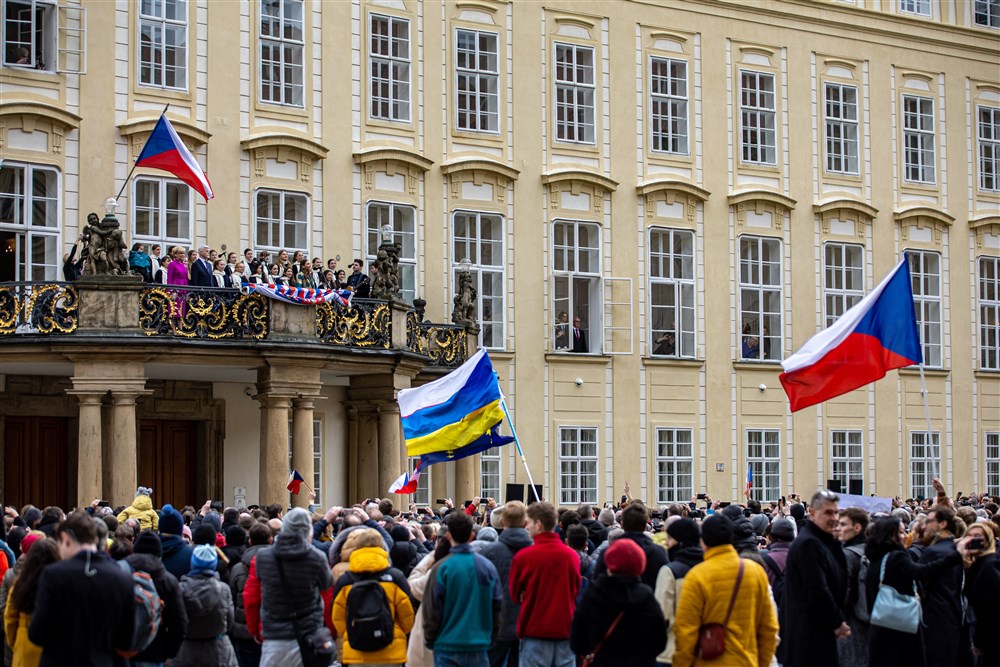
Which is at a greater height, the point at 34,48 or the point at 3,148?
the point at 34,48

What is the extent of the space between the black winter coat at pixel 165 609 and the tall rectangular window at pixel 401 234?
1936 centimetres

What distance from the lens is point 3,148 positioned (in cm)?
Result: 2625

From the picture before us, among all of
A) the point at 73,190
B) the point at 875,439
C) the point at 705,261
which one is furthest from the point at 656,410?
the point at 73,190

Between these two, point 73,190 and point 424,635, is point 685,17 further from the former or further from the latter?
point 424,635

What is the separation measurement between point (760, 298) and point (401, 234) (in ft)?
29.6

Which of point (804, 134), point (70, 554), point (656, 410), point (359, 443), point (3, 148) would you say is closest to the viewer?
point (70, 554)

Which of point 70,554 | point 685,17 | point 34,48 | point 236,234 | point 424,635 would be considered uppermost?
point 685,17

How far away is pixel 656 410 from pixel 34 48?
14.8m

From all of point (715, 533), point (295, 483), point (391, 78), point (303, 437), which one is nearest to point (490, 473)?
point (303, 437)

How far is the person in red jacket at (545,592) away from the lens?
11.2 metres

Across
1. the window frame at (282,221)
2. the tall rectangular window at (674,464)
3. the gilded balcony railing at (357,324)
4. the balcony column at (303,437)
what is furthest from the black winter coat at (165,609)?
the tall rectangular window at (674,464)

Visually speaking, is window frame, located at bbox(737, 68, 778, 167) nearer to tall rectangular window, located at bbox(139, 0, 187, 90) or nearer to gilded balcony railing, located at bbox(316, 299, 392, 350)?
gilded balcony railing, located at bbox(316, 299, 392, 350)

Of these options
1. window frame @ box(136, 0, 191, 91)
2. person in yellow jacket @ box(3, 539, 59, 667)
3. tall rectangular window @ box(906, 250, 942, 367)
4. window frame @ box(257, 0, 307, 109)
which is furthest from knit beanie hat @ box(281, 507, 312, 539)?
tall rectangular window @ box(906, 250, 942, 367)

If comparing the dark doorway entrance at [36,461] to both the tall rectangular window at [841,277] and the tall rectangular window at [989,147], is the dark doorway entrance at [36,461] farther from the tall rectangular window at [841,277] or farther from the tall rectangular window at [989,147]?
the tall rectangular window at [989,147]
